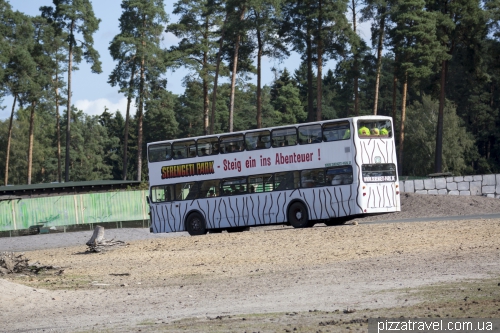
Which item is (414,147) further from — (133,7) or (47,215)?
(47,215)

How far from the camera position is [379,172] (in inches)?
1275

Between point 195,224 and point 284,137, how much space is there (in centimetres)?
591

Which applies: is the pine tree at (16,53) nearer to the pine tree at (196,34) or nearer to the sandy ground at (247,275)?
the pine tree at (196,34)

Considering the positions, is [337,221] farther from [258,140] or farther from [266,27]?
[266,27]

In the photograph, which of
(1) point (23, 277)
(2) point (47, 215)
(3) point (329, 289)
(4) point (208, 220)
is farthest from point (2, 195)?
A: (3) point (329, 289)

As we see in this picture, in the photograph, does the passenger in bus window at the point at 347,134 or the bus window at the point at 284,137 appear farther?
the bus window at the point at 284,137

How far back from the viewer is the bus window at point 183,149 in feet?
117

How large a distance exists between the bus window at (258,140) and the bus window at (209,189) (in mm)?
2282

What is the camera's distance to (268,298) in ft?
46.2

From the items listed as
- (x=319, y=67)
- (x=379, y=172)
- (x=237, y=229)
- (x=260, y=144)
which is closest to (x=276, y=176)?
(x=260, y=144)

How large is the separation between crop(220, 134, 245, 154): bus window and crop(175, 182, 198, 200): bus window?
237 cm

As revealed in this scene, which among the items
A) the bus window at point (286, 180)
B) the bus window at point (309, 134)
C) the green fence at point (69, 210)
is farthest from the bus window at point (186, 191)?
the green fence at point (69, 210)

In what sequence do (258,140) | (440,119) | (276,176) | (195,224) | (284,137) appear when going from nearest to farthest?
(284,137)
(276,176)
(258,140)
(195,224)
(440,119)

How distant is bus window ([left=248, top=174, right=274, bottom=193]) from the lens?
112 feet
